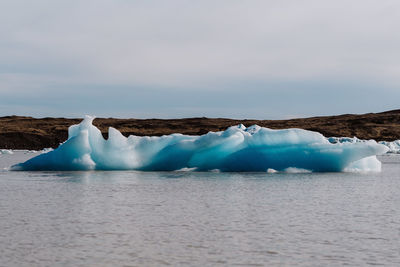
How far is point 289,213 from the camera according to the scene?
7832 millimetres

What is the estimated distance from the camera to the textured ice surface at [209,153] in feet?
50.9

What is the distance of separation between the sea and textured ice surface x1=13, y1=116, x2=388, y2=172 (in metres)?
3.59

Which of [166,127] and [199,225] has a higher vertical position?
[166,127]

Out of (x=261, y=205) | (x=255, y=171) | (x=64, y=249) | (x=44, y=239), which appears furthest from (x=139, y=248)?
(x=255, y=171)

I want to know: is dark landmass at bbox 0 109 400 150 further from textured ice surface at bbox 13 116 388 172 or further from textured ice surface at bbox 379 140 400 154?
textured ice surface at bbox 13 116 388 172

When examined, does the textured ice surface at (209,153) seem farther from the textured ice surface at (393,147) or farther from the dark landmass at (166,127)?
the dark landmass at (166,127)

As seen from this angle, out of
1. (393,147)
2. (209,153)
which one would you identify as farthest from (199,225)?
(393,147)

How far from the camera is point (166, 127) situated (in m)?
80.6

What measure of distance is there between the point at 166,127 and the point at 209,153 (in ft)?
212

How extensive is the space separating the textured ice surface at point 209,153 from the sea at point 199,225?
359cm

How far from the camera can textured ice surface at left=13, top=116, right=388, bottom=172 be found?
15.5 m

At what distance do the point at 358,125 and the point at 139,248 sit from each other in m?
69.0

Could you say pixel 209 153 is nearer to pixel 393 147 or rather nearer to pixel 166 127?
pixel 393 147

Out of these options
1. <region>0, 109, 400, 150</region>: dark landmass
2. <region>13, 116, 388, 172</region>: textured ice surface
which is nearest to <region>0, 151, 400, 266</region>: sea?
<region>13, 116, 388, 172</region>: textured ice surface
